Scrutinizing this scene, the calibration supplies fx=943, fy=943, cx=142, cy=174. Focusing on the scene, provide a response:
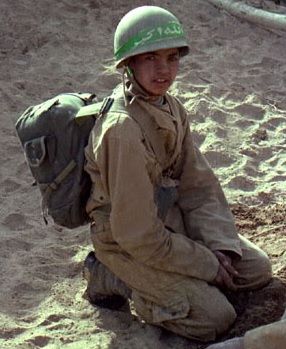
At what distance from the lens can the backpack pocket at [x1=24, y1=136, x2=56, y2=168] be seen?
14.5 feet

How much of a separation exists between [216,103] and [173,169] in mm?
2454

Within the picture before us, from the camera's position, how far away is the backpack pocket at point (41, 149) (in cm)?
441

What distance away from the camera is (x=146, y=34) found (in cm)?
419

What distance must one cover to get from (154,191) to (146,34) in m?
0.76

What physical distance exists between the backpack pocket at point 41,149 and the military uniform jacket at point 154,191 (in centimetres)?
19

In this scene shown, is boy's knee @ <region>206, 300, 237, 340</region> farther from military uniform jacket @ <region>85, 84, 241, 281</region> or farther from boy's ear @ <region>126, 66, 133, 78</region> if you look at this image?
boy's ear @ <region>126, 66, 133, 78</region>

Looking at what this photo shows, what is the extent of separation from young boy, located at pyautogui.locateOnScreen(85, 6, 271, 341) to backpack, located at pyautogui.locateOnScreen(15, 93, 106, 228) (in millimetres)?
87

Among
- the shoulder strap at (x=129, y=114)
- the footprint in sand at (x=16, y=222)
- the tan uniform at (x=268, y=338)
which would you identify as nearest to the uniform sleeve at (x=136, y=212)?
the shoulder strap at (x=129, y=114)

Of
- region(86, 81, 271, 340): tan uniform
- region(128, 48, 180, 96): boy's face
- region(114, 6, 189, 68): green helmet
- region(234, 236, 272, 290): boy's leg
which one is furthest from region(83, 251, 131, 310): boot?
region(114, 6, 189, 68): green helmet

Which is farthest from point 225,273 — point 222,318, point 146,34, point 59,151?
point 146,34

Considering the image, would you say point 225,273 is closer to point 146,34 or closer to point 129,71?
point 129,71

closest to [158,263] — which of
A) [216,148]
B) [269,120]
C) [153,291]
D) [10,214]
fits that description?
[153,291]

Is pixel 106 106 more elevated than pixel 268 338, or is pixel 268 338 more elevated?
pixel 106 106

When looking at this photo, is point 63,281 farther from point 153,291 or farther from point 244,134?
point 244,134
